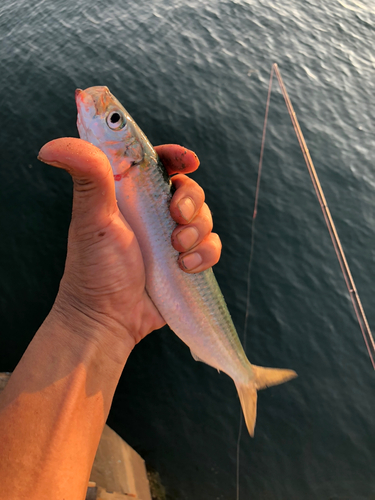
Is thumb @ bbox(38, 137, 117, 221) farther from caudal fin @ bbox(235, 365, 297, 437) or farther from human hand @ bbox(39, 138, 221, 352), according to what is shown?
caudal fin @ bbox(235, 365, 297, 437)

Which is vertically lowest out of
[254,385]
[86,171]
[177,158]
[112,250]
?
[254,385]

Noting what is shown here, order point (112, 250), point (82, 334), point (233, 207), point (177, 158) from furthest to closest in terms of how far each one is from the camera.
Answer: point (233, 207), point (177, 158), point (112, 250), point (82, 334)

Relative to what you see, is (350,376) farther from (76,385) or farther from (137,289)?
(76,385)

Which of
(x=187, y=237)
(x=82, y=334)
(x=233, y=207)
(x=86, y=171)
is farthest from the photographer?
(x=233, y=207)

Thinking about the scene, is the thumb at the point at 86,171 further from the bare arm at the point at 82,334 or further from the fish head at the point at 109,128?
the fish head at the point at 109,128

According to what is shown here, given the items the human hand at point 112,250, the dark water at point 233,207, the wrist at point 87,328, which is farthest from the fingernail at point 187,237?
the dark water at point 233,207

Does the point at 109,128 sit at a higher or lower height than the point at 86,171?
higher

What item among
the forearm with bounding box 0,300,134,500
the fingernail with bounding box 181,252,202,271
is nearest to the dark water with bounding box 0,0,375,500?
the forearm with bounding box 0,300,134,500

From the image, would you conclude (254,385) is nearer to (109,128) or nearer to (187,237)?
(187,237)

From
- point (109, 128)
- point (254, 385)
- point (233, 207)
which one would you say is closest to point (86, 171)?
point (109, 128)
